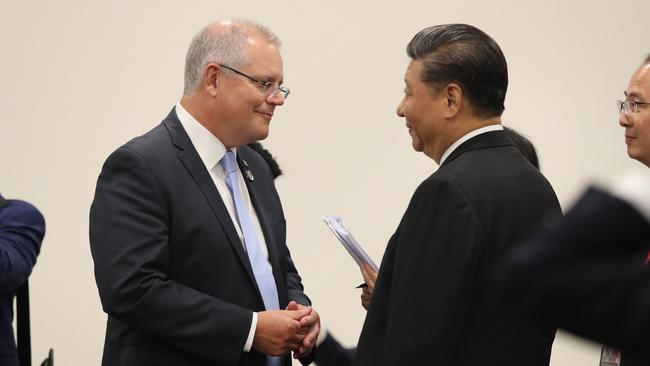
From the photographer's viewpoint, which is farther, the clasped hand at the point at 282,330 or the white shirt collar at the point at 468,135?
the clasped hand at the point at 282,330

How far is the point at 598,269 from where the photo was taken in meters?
0.89

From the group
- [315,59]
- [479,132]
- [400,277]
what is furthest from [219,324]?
[315,59]

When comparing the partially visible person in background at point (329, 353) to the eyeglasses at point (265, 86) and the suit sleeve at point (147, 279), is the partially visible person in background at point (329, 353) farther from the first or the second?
the eyeglasses at point (265, 86)

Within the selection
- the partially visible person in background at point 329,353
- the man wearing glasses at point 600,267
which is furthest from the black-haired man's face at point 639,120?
the man wearing glasses at point 600,267

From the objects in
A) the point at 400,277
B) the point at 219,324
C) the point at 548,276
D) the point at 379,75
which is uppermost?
the point at 379,75

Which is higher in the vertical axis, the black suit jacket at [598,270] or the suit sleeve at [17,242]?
the black suit jacket at [598,270]

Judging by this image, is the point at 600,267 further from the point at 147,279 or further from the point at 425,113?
the point at 147,279

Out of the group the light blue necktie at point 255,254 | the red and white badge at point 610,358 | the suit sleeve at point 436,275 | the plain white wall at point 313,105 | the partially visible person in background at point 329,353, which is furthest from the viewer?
the plain white wall at point 313,105

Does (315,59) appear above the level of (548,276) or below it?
above

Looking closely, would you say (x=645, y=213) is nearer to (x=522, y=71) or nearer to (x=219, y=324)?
(x=219, y=324)

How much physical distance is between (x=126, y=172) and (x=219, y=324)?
43 cm

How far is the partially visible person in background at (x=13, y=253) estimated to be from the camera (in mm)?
2668

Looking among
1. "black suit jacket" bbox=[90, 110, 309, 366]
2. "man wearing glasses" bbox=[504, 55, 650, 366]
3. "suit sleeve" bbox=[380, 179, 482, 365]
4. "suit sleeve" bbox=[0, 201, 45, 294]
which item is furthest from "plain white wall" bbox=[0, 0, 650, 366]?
"man wearing glasses" bbox=[504, 55, 650, 366]

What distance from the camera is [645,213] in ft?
2.92
